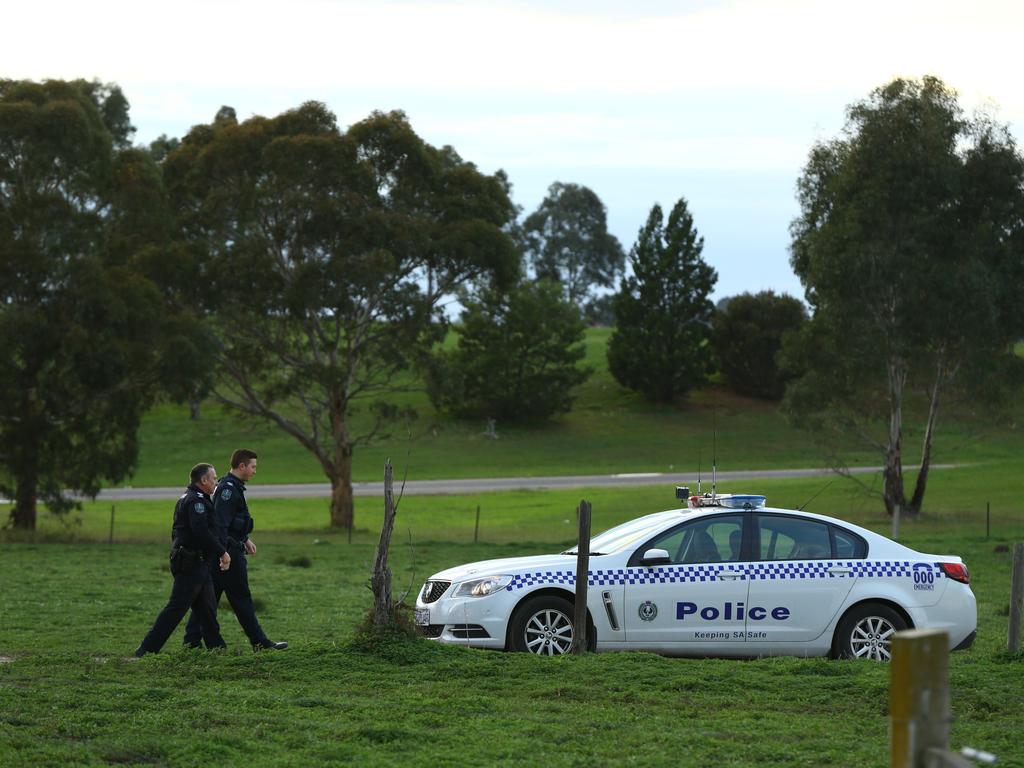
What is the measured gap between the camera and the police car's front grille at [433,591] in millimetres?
11422

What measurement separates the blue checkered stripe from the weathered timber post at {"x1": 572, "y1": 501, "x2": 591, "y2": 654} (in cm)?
53

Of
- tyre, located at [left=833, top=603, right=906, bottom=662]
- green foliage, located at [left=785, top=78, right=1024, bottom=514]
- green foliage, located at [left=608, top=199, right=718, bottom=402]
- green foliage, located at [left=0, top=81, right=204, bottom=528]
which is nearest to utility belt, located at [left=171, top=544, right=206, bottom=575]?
tyre, located at [left=833, top=603, right=906, bottom=662]

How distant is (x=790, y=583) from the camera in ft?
36.6

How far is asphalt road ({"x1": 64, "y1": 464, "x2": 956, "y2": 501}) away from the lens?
49.7 meters

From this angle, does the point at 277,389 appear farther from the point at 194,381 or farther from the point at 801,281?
the point at 801,281

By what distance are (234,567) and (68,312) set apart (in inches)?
843

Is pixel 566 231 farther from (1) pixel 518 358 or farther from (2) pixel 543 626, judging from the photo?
(2) pixel 543 626

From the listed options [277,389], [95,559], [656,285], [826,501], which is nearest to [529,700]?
[95,559]

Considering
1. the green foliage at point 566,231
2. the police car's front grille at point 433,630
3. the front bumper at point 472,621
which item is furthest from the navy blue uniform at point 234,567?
the green foliage at point 566,231

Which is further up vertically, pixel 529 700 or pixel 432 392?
pixel 432 392

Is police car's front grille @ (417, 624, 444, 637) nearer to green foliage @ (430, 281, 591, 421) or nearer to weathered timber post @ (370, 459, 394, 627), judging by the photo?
weathered timber post @ (370, 459, 394, 627)

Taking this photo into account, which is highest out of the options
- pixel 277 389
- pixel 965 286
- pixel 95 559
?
pixel 965 286

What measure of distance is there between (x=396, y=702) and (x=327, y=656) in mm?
1498

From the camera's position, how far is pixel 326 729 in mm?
7648
